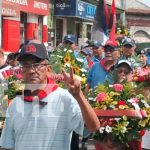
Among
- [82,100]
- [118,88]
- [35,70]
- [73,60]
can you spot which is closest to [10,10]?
[73,60]

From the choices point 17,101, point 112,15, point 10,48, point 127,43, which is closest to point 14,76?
point 127,43

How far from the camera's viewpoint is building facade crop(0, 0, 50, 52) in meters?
20.3

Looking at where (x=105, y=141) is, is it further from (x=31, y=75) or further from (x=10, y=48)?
(x=10, y=48)

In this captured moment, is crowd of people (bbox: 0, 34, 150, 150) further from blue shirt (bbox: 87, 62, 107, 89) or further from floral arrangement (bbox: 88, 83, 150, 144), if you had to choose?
blue shirt (bbox: 87, 62, 107, 89)

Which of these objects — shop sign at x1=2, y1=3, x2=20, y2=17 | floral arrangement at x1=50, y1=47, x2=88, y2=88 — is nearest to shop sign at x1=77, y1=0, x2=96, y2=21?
shop sign at x1=2, y1=3, x2=20, y2=17

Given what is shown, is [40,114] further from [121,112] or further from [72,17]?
[72,17]

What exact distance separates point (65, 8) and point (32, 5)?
383 centimetres

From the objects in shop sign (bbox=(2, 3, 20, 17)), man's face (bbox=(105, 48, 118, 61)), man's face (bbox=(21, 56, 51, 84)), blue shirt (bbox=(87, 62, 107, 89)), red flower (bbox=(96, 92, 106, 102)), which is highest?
shop sign (bbox=(2, 3, 20, 17))

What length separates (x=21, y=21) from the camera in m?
22.7

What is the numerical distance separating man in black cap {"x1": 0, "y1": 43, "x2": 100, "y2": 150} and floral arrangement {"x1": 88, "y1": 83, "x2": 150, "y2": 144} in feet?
2.88

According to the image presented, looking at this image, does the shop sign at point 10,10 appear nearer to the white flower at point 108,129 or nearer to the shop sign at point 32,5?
the shop sign at point 32,5

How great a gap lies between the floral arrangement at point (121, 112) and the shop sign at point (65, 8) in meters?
20.9

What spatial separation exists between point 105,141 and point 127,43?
5.10 metres

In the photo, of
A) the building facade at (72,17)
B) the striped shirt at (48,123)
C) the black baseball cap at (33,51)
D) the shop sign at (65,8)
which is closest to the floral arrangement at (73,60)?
the black baseball cap at (33,51)
